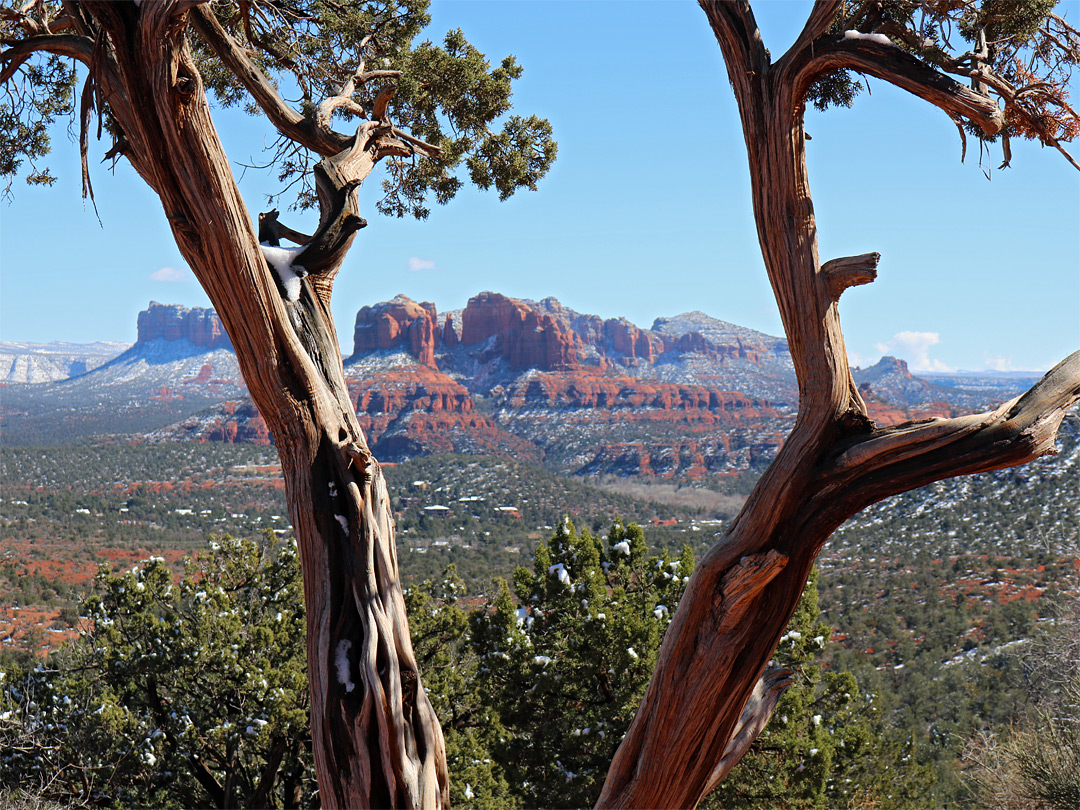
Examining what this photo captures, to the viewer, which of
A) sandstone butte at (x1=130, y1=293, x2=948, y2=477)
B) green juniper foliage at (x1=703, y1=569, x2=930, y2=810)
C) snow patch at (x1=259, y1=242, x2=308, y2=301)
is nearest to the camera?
snow patch at (x1=259, y1=242, x2=308, y2=301)

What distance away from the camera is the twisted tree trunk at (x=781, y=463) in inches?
89.7

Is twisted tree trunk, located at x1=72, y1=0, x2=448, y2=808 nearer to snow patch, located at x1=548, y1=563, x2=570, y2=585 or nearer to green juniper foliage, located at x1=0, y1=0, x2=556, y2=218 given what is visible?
green juniper foliage, located at x1=0, y1=0, x2=556, y2=218

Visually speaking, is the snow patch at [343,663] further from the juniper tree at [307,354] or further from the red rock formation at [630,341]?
the red rock formation at [630,341]

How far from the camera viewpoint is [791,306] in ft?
8.00

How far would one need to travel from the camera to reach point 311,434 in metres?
2.55

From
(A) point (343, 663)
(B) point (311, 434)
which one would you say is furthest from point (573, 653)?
(B) point (311, 434)

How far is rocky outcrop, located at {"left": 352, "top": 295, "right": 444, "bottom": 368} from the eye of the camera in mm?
117500

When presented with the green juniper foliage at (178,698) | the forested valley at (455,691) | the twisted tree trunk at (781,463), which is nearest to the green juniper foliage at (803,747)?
the forested valley at (455,691)

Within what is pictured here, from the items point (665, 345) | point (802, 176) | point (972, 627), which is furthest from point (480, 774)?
point (665, 345)

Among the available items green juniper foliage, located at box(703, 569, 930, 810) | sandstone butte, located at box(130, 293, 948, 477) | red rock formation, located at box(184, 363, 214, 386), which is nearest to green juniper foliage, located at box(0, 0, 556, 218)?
green juniper foliage, located at box(703, 569, 930, 810)

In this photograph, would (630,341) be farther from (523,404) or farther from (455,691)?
(455,691)

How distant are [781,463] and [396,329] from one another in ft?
389

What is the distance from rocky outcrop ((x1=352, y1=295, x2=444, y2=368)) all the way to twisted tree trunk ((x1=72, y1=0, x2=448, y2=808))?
116m

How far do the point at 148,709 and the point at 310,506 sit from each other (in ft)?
32.9
